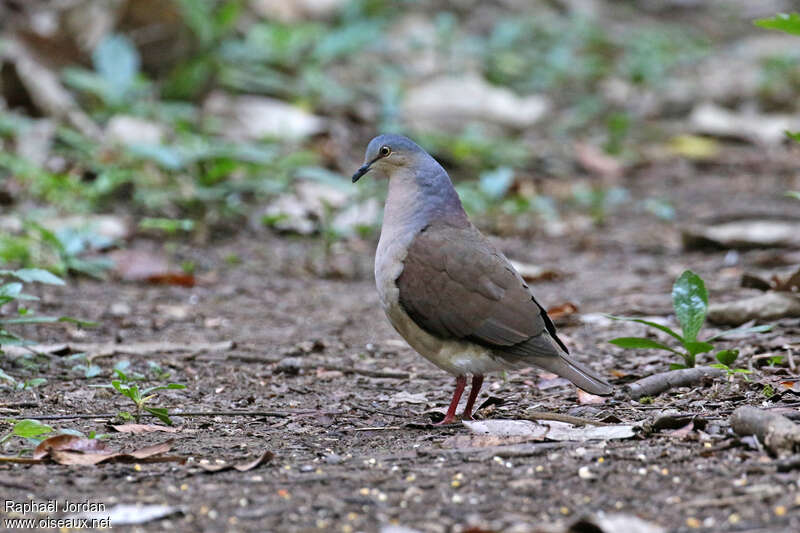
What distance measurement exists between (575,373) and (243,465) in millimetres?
1343

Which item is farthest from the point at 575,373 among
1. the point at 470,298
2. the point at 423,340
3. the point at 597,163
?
the point at 597,163

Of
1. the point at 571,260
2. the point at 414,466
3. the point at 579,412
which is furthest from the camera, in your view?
the point at 571,260

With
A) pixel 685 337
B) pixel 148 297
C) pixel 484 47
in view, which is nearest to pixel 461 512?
pixel 685 337

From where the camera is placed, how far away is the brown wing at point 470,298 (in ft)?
12.8

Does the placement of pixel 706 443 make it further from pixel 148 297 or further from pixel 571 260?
pixel 571 260

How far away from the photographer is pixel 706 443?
3227 millimetres

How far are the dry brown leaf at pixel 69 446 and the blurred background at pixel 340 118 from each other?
2749mm

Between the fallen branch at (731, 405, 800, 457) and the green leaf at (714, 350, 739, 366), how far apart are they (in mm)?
931

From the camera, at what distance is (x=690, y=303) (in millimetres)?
4250

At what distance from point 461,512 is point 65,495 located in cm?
109

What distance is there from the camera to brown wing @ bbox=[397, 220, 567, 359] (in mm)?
3896

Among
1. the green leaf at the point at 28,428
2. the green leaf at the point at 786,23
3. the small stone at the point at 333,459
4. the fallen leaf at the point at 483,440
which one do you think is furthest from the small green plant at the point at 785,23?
the green leaf at the point at 28,428

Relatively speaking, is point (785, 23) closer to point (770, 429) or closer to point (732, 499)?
point (770, 429)

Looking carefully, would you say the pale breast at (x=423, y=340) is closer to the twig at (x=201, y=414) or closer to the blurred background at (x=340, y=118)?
the twig at (x=201, y=414)
